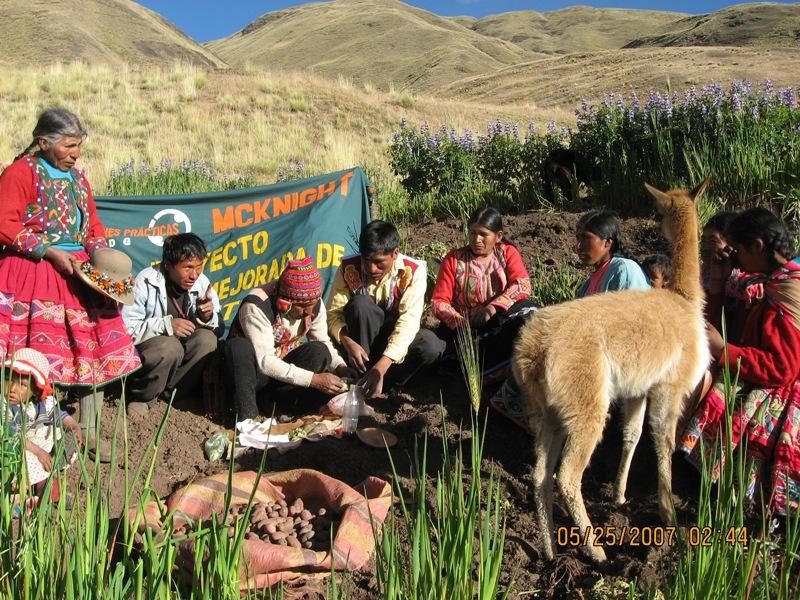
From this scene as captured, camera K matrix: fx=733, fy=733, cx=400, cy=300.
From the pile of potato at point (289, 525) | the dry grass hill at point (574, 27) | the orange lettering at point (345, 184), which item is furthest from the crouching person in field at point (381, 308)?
the dry grass hill at point (574, 27)

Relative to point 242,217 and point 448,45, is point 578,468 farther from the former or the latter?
point 448,45

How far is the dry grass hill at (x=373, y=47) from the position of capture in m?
72.9

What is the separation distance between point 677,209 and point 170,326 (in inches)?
137

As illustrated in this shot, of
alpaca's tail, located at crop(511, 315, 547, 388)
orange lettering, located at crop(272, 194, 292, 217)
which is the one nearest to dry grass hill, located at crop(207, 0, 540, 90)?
orange lettering, located at crop(272, 194, 292, 217)

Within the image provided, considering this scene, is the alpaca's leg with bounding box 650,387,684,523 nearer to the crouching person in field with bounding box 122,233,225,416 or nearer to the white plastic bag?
the white plastic bag

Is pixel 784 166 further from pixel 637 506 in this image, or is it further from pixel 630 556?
pixel 630 556

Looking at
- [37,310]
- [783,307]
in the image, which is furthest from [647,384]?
[37,310]

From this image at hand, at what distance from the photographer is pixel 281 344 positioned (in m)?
5.36

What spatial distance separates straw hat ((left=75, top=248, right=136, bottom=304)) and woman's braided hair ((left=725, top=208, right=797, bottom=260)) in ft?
11.8

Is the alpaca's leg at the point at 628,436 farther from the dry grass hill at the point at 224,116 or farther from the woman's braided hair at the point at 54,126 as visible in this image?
the dry grass hill at the point at 224,116

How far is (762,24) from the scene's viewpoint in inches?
2490

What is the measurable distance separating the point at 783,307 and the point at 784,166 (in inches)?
165

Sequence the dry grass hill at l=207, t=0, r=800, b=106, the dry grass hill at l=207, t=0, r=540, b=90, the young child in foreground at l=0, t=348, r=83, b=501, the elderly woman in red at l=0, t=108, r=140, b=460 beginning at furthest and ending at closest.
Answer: the dry grass hill at l=207, t=0, r=540, b=90 < the dry grass hill at l=207, t=0, r=800, b=106 < the elderly woman in red at l=0, t=108, r=140, b=460 < the young child in foreground at l=0, t=348, r=83, b=501

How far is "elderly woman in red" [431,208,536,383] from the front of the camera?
17.5 feet
